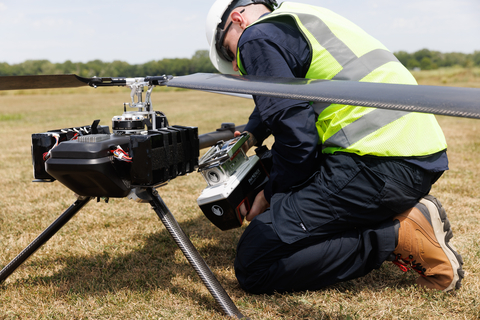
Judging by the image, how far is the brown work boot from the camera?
98.3 inches

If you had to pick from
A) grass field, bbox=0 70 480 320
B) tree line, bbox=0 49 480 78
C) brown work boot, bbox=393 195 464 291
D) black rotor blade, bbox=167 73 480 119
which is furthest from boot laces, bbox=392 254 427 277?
tree line, bbox=0 49 480 78

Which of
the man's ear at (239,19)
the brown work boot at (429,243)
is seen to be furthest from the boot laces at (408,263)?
the man's ear at (239,19)

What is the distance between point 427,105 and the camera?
1241mm

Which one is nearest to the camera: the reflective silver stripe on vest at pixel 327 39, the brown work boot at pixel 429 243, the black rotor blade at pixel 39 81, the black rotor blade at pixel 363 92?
the black rotor blade at pixel 363 92

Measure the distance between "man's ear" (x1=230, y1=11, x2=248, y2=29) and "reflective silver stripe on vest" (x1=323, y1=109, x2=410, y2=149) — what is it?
107cm

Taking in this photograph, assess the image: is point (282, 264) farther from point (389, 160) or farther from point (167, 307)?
point (389, 160)

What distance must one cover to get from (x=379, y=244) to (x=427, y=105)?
1510 mm

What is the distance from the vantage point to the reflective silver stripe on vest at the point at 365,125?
90.6 inches

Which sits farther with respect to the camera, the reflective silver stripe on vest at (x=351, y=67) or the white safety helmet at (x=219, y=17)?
the white safety helmet at (x=219, y=17)

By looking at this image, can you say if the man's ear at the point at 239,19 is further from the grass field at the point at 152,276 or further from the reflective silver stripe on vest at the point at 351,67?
the grass field at the point at 152,276

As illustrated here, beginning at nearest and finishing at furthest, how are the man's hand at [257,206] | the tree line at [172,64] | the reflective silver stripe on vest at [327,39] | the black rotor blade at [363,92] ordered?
the black rotor blade at [363,92], the reflective silver stripe on vest at [327,39], the man's hand at [257,206], the tree line at [172,64]

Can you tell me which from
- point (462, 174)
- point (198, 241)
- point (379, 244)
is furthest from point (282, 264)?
point (462, 174)

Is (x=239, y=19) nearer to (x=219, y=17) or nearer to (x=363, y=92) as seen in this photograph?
(x=219, y=17)

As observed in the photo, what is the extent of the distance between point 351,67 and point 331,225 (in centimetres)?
101
